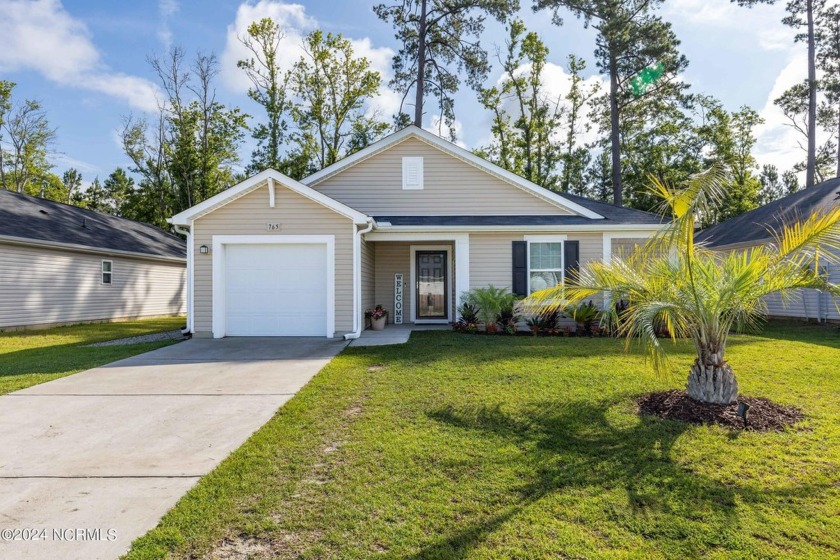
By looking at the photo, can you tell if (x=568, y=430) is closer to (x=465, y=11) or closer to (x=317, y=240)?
(x=317, y=240)

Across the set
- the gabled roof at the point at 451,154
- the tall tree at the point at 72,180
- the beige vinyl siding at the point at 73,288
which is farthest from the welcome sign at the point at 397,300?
the tall tree at the point at 72,180

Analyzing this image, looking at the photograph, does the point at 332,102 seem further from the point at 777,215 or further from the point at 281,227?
the point at 777,215

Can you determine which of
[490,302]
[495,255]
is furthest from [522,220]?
[490,302]

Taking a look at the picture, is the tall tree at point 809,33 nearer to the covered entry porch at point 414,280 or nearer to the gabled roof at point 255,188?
the covered entry porch at point 414,280

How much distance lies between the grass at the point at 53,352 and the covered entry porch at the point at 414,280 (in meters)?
5.50

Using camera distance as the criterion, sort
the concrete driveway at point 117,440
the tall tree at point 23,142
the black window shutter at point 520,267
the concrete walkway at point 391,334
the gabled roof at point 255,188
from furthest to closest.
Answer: the tall tree at point 23,142, the black window shutter at point 520,267, the gabled roof at point 255,188, the concrete walkway at point 391,334, the concrete driveway at point 117,440

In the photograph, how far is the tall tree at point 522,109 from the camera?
24484mm

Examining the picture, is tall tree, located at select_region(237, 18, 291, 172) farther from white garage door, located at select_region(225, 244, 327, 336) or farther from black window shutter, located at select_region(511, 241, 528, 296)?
black window shutter, located at select_region(511, 241, 528, 296)

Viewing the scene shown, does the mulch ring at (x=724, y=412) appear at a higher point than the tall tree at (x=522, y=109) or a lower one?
lower

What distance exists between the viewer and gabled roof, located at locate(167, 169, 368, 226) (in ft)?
30.2

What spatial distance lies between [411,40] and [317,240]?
15197 mm

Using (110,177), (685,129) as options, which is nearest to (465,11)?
(685,129)

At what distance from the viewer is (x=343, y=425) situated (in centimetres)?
411

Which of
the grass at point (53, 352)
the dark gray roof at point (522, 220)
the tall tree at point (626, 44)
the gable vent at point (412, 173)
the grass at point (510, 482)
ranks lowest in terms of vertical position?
the grass at point (510, 482)
